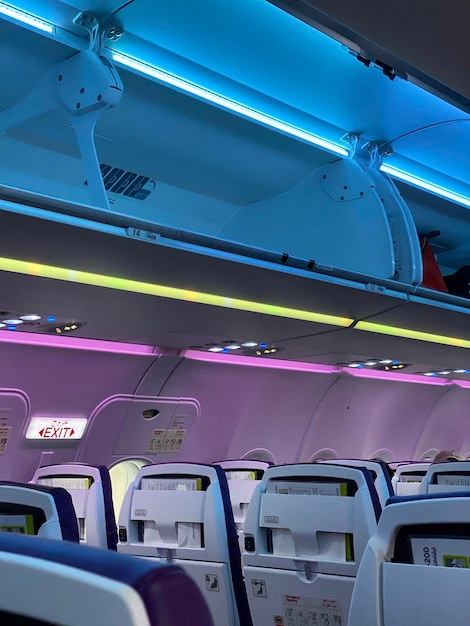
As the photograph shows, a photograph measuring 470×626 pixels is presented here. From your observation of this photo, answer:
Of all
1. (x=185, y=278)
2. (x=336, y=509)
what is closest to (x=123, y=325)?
(x=185, y=278)

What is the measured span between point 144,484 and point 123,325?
125 cm

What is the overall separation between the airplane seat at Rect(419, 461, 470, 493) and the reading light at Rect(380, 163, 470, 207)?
218 cm

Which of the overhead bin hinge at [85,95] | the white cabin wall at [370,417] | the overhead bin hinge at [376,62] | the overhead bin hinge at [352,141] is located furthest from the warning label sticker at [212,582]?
the white cabin wall at [370,417]

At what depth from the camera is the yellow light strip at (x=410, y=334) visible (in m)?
5.54

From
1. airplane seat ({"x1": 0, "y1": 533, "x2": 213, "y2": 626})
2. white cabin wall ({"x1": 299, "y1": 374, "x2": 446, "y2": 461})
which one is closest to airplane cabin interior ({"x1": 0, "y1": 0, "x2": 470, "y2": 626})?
airplane seat ({"x1": 0, "y1": 533, "x2": 213, "y2": 626})

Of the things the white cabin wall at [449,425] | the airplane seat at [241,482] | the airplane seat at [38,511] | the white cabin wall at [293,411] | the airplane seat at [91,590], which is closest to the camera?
the airplane seat at [91,590]

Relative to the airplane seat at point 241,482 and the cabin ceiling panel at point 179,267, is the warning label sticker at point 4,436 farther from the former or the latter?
the cabin ceiling panel at point 179,267

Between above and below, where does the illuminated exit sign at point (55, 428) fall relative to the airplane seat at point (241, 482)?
above

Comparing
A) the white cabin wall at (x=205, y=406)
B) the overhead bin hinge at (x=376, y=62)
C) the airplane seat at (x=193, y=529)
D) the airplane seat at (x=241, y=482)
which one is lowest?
the airplane seat at (x=193, y=529)

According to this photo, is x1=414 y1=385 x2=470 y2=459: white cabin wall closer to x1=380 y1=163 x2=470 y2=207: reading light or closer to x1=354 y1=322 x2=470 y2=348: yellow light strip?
x1=354 y1=322 x2=470 y2=348: yellow light strip

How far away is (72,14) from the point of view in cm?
365

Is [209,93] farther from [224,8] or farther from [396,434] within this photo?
[396,434]

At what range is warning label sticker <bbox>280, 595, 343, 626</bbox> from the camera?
3.14 metres

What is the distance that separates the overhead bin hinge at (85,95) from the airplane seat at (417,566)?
2.15 metres
